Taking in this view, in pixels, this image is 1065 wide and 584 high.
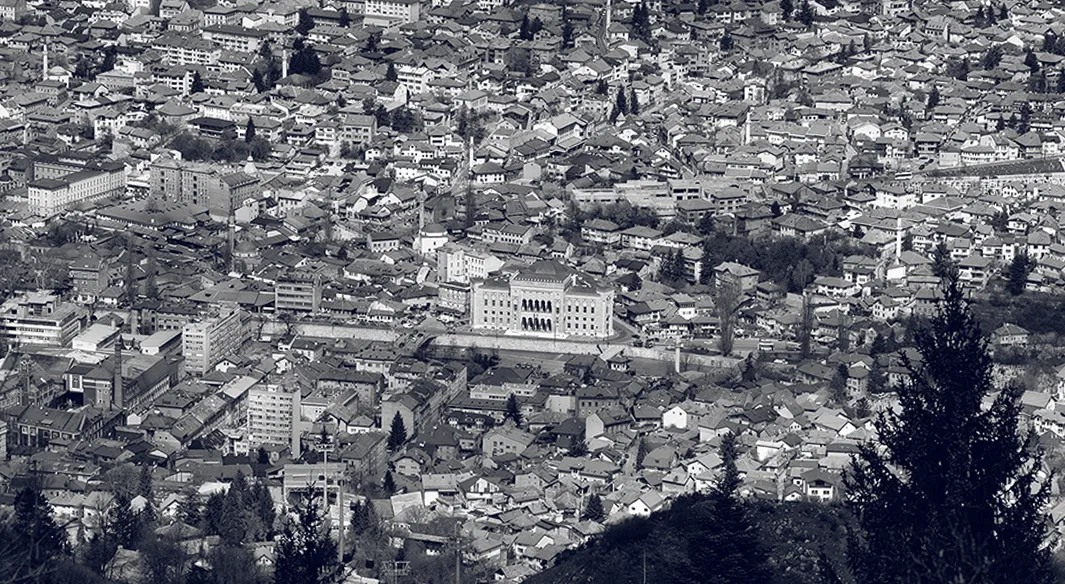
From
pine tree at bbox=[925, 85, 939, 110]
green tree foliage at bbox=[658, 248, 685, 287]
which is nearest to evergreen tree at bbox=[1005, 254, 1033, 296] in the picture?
green tree foliage at bbox=[658, 248, 685, 287]

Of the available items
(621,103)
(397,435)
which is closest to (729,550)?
(397,435)

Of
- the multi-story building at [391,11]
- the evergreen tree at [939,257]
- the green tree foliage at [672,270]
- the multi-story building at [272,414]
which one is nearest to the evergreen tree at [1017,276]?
the evergreen tree at [939,257]

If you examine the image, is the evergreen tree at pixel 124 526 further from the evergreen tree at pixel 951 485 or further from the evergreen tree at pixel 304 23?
the evergreen tree at pixel 304 23

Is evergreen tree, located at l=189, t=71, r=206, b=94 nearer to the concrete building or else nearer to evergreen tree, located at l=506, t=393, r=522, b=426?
the concrete building

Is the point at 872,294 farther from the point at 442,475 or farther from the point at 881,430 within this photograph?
the point at 881,430

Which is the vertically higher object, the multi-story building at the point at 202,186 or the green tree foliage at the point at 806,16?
the green tree foliage at the point at 806,16

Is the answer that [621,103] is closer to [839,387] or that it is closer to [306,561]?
[839,387]
